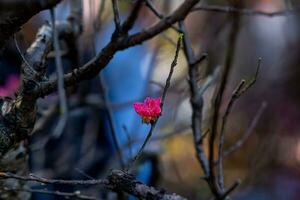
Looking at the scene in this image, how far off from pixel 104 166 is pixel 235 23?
1.15m

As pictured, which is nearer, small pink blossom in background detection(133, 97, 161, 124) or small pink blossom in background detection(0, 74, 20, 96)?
small pink blossom in background detection(133, 97, 161, 124)

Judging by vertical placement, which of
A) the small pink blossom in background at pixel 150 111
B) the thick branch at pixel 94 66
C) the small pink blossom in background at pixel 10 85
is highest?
the small pink blossom in background at pixel 10 85

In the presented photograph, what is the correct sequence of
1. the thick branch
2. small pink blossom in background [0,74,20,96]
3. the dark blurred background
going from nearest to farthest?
1. the thick branch
2. small pink blossom in background [0,74,20,96]
3. the dark blurred background

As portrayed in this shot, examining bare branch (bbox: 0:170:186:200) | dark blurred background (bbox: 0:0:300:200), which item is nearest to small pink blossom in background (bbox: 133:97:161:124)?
bare branch (bbox: 0:170:186:200)

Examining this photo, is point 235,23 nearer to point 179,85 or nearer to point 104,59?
point 104,59

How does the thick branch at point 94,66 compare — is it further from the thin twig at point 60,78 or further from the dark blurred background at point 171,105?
the dark blurred background at point 171,105

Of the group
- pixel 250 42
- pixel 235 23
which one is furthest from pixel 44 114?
pixel 250 42

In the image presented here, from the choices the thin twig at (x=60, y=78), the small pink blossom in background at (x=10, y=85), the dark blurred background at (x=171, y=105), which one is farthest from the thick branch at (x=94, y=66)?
the small pink blossom in background at (x=10, y=85)

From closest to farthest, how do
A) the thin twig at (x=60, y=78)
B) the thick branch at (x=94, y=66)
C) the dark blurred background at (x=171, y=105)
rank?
the thin twig at (x=60, y=78)
the thick branch at (x=94, y=66)
the dark blurred background at (x=171, y=105)

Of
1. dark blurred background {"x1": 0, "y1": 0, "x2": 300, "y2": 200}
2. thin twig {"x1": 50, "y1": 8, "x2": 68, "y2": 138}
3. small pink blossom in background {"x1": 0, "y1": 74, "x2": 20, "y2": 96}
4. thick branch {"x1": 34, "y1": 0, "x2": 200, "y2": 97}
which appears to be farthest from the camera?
dark blurred background {"x1": 0, "y1": 0, "x2": 300, "y2": 200}

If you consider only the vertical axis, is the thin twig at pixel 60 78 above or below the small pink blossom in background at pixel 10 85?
below

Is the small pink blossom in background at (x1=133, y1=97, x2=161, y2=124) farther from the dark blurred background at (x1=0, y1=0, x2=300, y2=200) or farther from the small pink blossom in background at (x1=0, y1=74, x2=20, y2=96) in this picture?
the small pink blossom in background at (x1=0, y1=74, x2=20, y2=96)

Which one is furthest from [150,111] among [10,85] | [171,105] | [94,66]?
[171,105]

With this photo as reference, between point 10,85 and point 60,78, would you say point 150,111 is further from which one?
point 10,85
